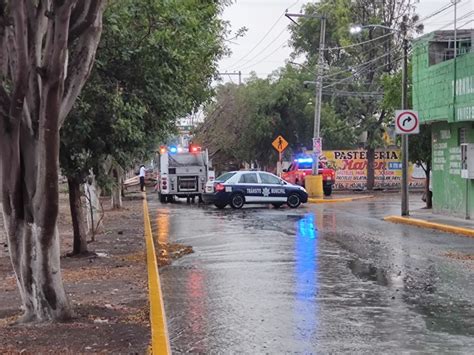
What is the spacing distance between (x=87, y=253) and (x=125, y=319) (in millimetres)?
6222

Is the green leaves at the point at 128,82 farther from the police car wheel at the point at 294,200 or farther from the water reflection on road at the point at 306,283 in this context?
the police car wheel at the point at 294,200

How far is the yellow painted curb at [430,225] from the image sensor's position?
16.5 meters

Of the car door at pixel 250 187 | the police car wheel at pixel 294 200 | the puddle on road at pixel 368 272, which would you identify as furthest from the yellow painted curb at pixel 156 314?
the police car wheel at pixel 294 200

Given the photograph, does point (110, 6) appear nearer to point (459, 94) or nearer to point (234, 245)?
point (234, 245)

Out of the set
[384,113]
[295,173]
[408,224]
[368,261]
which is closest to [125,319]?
[368,261]

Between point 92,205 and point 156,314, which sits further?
point 92,205

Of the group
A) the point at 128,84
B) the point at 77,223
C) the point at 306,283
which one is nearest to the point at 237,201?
the point at 77,223

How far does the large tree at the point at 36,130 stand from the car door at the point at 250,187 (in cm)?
1948

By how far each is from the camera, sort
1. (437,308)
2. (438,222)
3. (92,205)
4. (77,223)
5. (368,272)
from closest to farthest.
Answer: (437,308), (368,272), (77,223), (92,205), (438,222)

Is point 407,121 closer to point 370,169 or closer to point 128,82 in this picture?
point 128,82

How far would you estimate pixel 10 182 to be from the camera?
6.86m

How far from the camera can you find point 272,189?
26.7 meters

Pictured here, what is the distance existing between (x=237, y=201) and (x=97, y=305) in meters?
18.7

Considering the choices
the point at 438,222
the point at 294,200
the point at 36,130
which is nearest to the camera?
the point at 36,130
